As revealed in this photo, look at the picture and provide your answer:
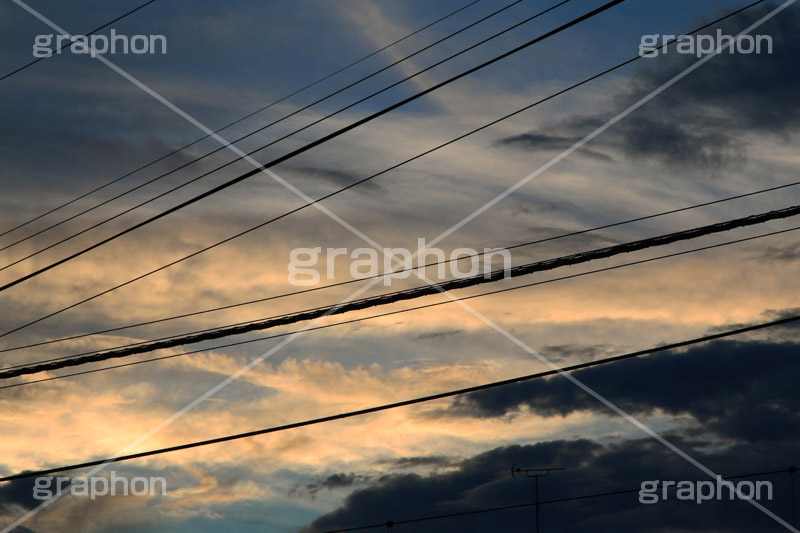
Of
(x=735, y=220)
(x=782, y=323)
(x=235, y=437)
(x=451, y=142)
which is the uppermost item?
(x=451, y=142)

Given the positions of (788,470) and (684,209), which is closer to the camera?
(684,209)

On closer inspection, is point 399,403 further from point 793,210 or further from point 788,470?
point 788,470

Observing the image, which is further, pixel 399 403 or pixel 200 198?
pixel 399 403

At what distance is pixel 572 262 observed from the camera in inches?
590

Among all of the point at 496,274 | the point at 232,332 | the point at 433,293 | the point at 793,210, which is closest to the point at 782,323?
the point at 793,210

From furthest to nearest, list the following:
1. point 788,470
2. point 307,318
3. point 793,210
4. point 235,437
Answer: point 788,470 → point 235,437 → point 307,318 → point 793,210

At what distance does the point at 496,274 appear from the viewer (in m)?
15.3

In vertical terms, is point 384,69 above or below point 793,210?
above

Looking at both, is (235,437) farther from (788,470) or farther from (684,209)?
(788,470)

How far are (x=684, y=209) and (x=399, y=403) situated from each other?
587 cm

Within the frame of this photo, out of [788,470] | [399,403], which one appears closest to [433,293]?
[399,403]

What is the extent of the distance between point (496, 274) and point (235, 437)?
574cm

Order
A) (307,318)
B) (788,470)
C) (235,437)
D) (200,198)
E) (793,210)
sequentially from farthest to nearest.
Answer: (788,470) < (235,437) < (307,318) < (200,198) < (793,210)

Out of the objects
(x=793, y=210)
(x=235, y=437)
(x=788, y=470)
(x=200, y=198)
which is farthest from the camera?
(x=788, y=470)
